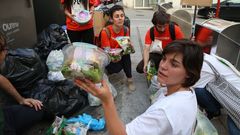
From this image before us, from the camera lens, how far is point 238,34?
3787 millimetres

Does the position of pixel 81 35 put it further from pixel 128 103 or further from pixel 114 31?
pixel 128 103

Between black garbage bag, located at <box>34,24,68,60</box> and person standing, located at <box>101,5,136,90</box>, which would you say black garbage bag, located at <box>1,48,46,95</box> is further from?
person standing, located at <box>101,5,136,90</box>

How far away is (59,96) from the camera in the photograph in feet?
9.76

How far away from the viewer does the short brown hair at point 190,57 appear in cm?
142

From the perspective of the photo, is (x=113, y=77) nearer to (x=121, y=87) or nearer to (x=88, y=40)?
(x=121, y=87)

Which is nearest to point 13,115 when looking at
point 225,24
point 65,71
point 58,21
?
point 65,71

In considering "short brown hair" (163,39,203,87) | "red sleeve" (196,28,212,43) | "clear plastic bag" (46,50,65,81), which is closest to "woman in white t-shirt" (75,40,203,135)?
"short brown hair" (163,39,203,87)

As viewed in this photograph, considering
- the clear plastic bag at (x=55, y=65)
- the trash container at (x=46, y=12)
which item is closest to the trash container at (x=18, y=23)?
the clear plastic bag at (x=55, y=65)

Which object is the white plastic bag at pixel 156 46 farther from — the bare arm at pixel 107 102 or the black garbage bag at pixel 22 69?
the bare arm at pixel 107 102

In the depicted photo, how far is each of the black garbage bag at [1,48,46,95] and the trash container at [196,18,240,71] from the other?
7.64 ft

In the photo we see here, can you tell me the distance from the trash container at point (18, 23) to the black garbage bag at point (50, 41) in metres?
0.19

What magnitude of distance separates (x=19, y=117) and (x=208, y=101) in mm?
1952

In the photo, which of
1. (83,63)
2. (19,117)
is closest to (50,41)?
(19,117)

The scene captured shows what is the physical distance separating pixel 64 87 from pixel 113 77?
1459 millimetres
